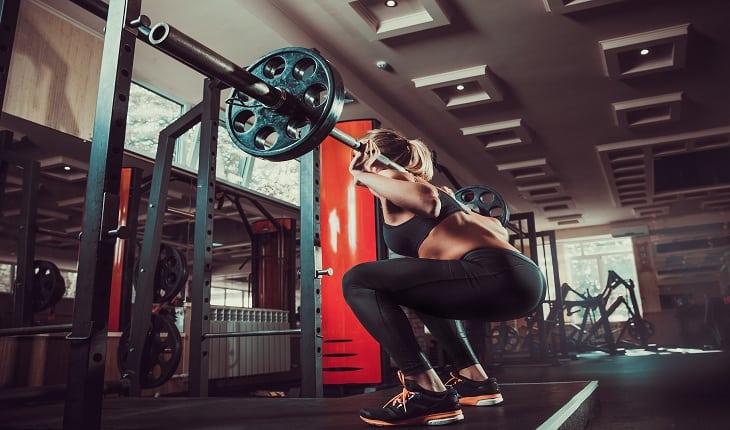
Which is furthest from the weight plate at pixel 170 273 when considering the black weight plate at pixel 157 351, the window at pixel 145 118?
the window at pixel 145 118

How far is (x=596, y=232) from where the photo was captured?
1255 cm

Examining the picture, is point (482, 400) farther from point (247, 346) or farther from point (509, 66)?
point (247, 346)

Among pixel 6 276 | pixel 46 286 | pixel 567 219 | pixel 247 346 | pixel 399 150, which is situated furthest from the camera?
pixel 567 219

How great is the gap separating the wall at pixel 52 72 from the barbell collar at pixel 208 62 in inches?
115

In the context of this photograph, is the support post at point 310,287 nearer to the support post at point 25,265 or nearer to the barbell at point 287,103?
the barbell at point 287,103

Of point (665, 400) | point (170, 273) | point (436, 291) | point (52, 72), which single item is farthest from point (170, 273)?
point (665, 400)

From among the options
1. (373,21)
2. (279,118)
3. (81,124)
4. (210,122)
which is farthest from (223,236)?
(279,118)

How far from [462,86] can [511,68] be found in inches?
20.0


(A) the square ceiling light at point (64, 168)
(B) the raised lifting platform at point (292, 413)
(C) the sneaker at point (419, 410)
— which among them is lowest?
(B) the raised lifting platform at point (292, 413)

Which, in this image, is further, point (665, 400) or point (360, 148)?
point (665, 400)

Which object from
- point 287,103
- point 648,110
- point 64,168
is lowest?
point 287,103

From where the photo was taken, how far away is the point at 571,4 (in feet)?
13.1

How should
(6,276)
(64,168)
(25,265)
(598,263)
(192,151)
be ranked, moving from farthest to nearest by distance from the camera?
1. (598,263)
2. (6,276)
3. (64,168)
4. (192,151)
5. (25,265)

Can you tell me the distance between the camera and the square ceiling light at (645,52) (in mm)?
4516
